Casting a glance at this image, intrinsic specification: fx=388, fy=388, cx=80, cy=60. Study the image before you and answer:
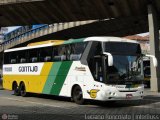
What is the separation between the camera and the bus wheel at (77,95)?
1775cm

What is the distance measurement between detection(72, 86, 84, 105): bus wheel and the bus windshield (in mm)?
2132

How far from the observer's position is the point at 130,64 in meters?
16.6

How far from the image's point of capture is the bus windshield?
16172 millimetres

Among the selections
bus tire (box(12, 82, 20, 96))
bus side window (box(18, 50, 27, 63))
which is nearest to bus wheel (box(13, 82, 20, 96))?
bus tire (box(12, 82, 20, 96))

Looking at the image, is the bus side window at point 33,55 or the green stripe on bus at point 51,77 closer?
the green stripe on bus at point 51,77

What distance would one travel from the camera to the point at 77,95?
18031 millimetres

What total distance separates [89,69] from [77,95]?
1656 mm

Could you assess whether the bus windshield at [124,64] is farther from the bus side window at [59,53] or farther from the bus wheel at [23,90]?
the bus wheel at [23,90]

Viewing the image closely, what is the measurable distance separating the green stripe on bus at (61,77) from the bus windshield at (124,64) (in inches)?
110

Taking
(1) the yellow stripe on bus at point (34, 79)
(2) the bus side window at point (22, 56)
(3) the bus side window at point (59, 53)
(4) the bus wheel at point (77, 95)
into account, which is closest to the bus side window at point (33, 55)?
(2) the bus side window at point (22, 56)

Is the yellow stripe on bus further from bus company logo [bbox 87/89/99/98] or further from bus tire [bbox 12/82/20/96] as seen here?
bus company logo [bbox 87/89/99/98]

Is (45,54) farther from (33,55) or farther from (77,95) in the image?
(77,95)

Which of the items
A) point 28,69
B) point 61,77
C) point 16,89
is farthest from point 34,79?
point 61,77

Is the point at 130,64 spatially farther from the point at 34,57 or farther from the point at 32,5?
the point at 32,5
